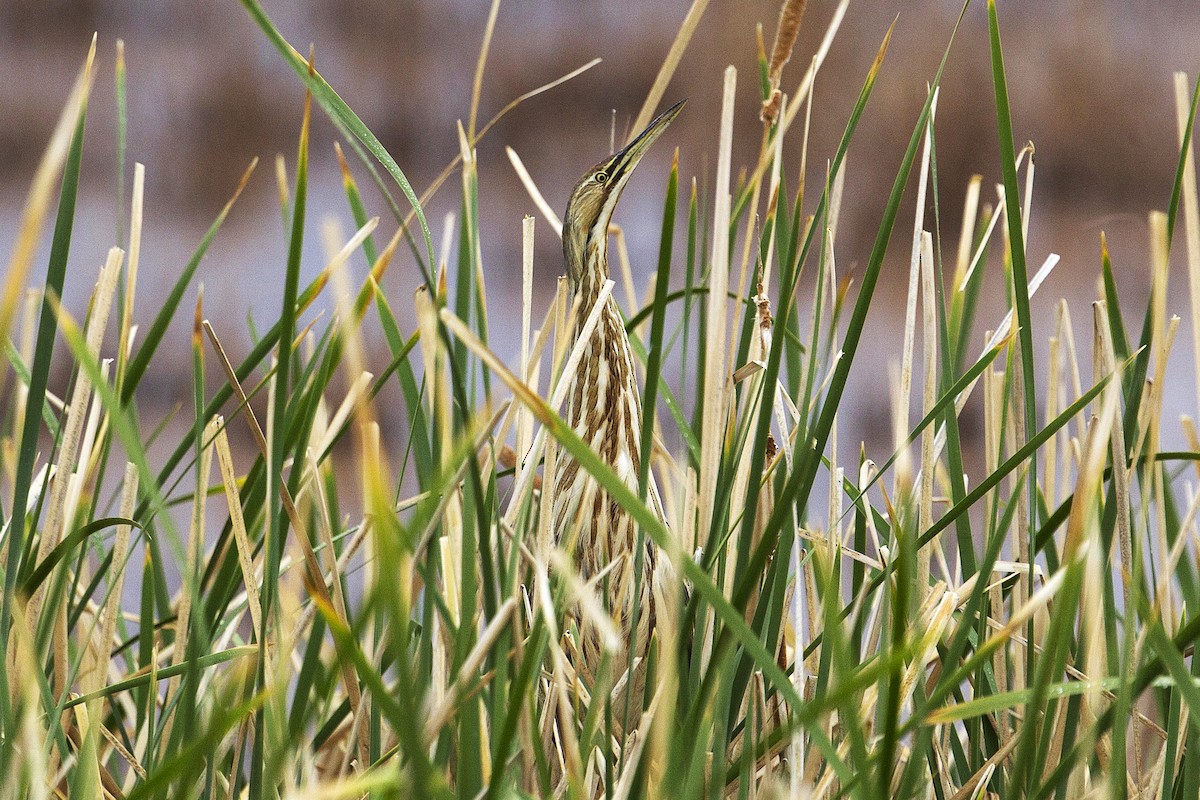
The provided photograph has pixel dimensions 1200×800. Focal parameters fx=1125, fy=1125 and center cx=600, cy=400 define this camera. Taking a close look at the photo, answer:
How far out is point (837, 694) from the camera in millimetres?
218

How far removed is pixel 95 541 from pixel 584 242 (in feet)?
1.23

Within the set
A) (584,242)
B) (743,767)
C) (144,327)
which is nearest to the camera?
(743,767)

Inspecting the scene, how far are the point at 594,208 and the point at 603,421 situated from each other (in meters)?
0.17

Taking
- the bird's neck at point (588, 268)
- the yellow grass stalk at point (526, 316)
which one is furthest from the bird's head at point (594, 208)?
the yellow grass stalk at point (526, 316)

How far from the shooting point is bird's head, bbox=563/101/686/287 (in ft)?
2.44

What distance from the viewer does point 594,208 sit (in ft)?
2.47

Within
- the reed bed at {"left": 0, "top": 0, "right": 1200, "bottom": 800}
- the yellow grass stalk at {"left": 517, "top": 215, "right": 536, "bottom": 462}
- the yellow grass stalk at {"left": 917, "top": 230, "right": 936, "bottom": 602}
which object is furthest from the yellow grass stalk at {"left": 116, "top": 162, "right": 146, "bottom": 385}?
the yellow grass stalk at {"left": 917, "top": 230, "right": 936, "bottom": 602}

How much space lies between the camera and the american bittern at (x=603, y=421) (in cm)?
58

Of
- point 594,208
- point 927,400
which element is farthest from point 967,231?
point 594,208

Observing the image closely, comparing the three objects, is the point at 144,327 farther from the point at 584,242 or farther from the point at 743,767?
the point at 743,767

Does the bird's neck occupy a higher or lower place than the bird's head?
lower

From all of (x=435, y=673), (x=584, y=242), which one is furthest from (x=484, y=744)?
(x=584, y=242)

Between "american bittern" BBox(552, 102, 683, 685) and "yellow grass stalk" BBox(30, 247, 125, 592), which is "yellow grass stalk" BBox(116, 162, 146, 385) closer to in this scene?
"yellow grass stalk" BBox(30, 247, 125, 592)

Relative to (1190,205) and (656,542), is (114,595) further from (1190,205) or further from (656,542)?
(1190,205)
